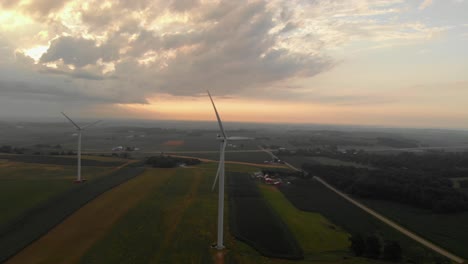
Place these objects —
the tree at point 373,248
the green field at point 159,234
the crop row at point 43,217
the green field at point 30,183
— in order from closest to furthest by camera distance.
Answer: the green field at point 159,234 → the crop row at point 43,217 → the tree at point 373,248 → the green field at point 30,183

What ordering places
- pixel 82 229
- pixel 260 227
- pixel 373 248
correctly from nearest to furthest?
pixel 373 248
pixel 82 229
pixel 260 227

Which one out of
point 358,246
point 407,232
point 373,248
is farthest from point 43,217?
point 407,232

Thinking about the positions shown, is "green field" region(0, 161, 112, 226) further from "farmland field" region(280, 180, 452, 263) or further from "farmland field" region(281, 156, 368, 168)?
"farmland field" region(281, 156, 368, 168)

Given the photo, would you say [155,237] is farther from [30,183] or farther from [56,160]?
[56,160]

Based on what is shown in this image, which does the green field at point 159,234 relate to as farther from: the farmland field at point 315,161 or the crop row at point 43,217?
the farmland field at point 315,161

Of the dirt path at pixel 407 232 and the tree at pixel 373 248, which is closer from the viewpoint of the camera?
the tree at pixel 373 248

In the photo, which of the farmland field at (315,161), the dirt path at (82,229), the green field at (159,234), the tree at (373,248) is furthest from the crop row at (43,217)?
the farmland field at (315,161)

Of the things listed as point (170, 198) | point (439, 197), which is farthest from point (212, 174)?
point (439, 197)
